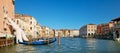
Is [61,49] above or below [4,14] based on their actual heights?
below

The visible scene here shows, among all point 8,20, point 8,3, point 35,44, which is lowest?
point 35,44

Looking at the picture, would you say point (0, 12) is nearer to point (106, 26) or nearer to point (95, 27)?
point (106, 26)

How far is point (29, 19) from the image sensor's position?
96.3 meters

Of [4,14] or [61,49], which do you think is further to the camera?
[4,14]

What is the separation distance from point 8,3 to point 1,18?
20.2 ft

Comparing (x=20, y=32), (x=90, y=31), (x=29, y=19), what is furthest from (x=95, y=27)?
(x=20, y=32)

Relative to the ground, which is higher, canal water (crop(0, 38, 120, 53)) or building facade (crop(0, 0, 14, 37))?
building facade (crop(0, 0, 14, 37))

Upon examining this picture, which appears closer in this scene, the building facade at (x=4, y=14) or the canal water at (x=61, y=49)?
the canal water at (x=61, y=49)

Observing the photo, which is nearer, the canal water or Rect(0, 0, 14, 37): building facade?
the canal water

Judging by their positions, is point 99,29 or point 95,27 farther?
point 95,27

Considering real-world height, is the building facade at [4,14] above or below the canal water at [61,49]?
above

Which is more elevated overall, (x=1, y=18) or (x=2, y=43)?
(x=1, y=18)

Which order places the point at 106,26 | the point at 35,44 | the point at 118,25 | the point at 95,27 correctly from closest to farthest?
the point at 35,44 < the point at 118,25 < the point at 106,26 < the point at 95,27

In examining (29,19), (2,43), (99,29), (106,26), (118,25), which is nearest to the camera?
(2,43)
